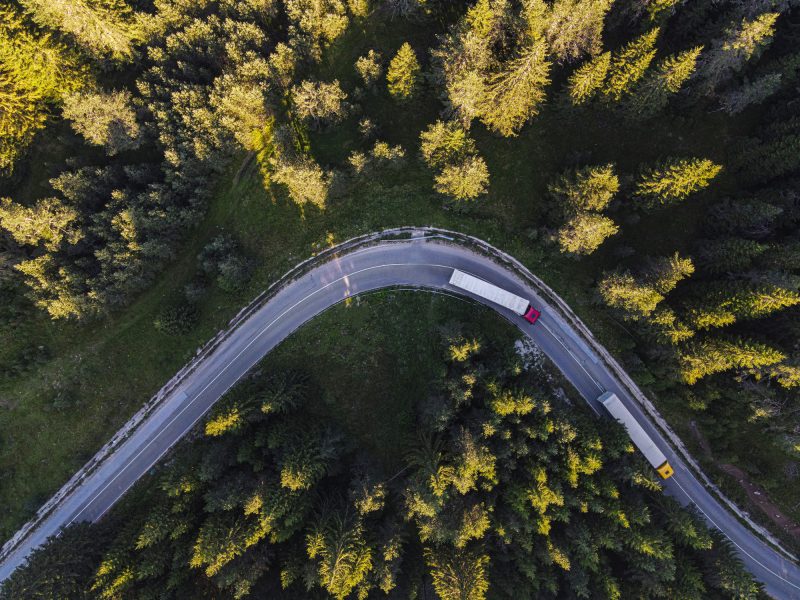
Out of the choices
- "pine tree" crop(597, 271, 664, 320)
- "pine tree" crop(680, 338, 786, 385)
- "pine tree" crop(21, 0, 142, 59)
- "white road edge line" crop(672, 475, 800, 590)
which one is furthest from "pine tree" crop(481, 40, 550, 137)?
"white road edge line" crop(672, 475, 800, 590)

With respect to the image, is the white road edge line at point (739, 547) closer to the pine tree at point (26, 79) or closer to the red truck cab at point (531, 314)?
the red truck cab at point (531, 314)

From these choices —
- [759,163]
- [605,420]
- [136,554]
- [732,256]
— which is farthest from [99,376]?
[759,163]

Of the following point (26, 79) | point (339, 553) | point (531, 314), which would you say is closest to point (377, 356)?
point (531, 314)

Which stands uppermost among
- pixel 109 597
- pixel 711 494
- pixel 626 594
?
pixel 711 494

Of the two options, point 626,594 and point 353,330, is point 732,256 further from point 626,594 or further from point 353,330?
point 353,330

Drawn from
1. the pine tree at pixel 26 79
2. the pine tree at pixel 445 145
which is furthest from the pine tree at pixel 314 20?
the pine tree at pixel 26 79

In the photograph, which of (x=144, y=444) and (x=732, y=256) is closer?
(x=732, y=256)

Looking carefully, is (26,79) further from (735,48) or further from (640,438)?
(640,438)
